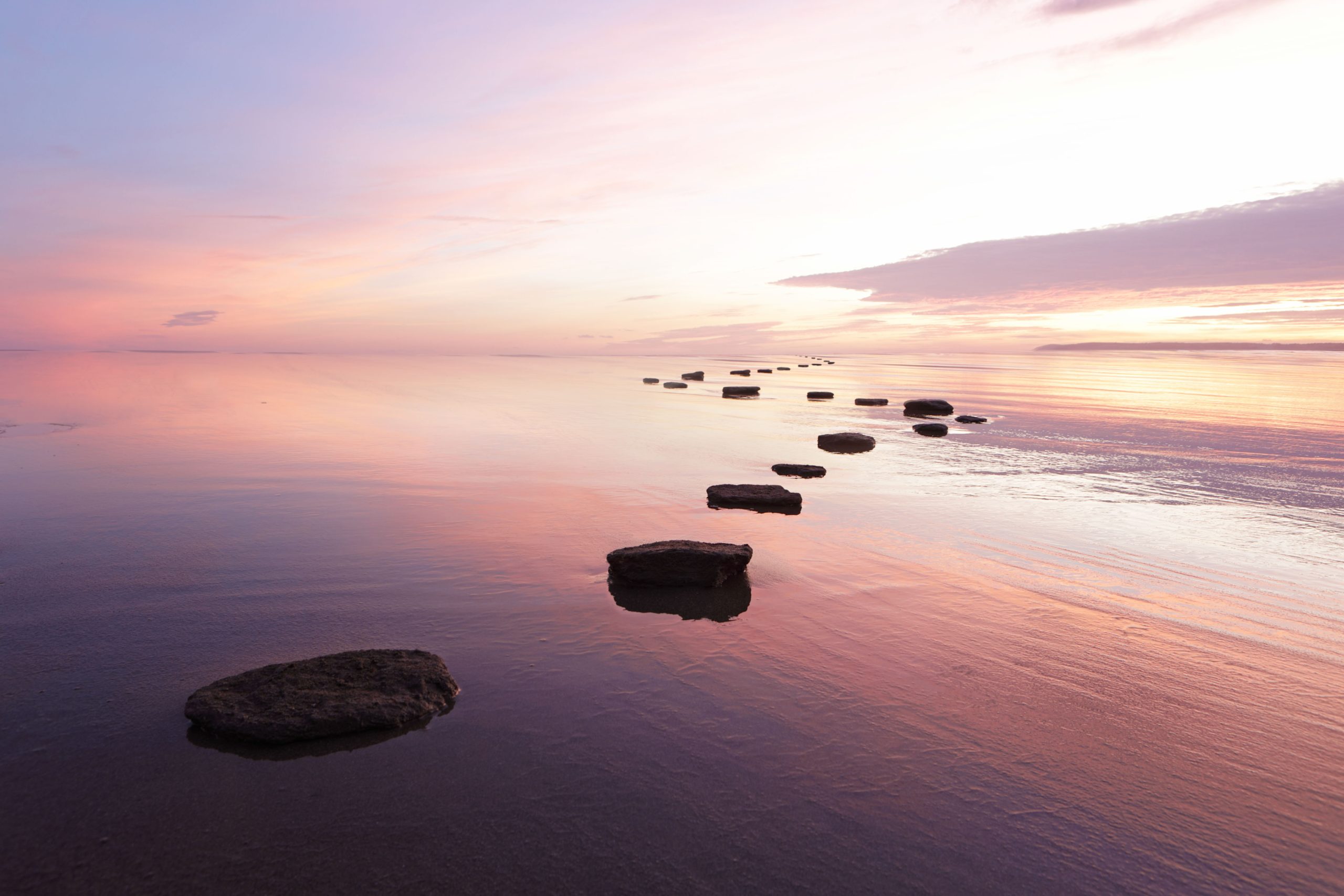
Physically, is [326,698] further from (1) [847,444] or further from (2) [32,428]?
(2) [32,428]

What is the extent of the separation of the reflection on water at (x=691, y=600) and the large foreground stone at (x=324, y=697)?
2.53m

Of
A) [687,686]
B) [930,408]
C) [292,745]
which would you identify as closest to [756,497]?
[687,686]

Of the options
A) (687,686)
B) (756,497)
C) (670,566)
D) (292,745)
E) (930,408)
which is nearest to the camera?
(292,745)

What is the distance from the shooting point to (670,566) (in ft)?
26.7

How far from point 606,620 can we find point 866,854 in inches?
147

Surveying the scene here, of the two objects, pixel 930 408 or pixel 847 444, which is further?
pixel 930 408

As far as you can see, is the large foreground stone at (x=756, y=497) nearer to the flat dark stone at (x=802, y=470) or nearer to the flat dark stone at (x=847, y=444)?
the flat dark stone at (x=802, y=470)

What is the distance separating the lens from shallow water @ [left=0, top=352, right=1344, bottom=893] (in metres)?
3.81

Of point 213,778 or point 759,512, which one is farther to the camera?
point 759,512

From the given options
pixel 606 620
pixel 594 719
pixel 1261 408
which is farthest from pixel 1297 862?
pixel 1261 408

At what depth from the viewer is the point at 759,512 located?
12.1 m

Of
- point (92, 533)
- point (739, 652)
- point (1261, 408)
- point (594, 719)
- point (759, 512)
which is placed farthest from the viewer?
point (1261, 408)

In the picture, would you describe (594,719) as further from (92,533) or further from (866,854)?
(92,533)

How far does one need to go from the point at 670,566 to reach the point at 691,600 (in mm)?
489
